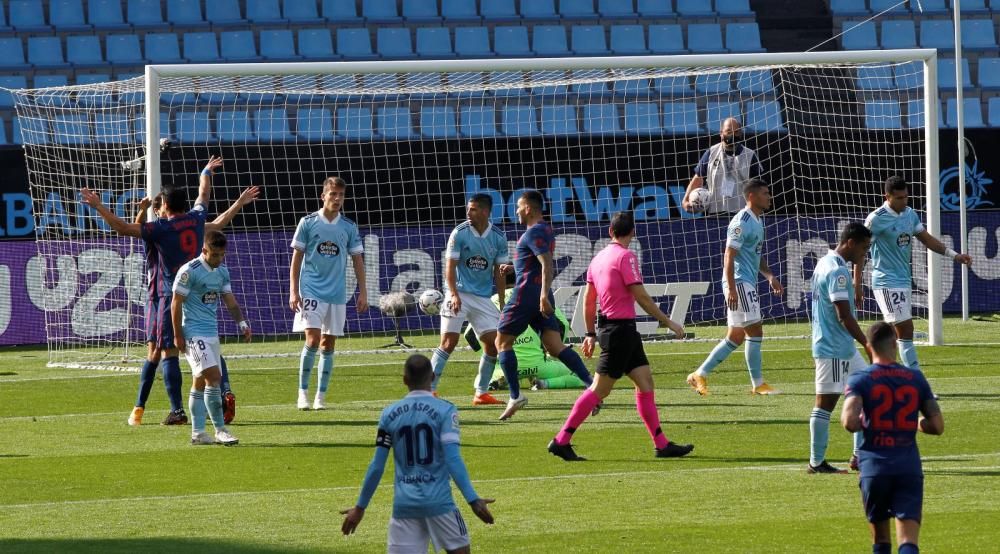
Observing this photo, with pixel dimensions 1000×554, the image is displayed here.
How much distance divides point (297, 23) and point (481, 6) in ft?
11.7

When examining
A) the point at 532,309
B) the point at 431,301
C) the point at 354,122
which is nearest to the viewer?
the point at 532,309

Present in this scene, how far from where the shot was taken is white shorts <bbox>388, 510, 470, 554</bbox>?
620 centimetres

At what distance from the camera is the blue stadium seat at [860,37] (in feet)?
92.2

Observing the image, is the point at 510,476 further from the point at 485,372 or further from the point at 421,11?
the point at 421,11

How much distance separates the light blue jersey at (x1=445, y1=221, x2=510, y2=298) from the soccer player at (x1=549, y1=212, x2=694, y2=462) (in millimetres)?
2843

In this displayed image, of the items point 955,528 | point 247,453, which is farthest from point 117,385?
point 955,528

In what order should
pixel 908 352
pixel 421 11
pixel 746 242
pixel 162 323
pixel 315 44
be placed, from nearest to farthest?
1. pixel 162 323
2. pixel 908 352
3. pixel 746 242
4. pixel 315 44
5. pixel 421 11

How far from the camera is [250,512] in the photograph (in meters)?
9.05

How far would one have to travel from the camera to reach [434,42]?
88.4ft

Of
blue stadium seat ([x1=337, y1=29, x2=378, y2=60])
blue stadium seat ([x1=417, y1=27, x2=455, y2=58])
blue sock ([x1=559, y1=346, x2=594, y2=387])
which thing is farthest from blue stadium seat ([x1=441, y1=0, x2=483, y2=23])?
blue sock ([x1=559, y1=346, x2=594, y2=387])

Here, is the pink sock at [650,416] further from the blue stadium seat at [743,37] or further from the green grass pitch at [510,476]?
the blue stadium seat at [743,37]

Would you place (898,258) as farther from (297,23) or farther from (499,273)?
(297,23)

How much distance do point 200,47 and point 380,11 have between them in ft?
11.6

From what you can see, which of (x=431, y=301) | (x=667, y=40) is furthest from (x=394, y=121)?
(x=667, y=40)
